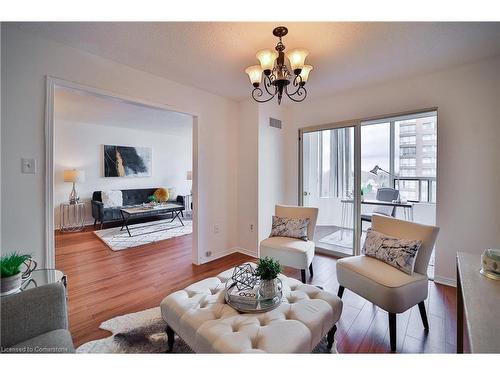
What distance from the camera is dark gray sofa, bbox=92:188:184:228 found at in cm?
487

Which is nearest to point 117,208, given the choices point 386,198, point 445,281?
point 386,198

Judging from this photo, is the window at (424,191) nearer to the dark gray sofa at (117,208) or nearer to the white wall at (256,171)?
the white wall at (256,171)

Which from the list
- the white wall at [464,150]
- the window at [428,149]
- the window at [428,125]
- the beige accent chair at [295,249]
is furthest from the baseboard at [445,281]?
the window at [428,125]

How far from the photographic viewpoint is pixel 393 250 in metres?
1.84

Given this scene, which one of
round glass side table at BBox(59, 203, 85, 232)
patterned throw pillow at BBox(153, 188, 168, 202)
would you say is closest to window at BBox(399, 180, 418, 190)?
patterned throw pillow at BBox(153, 188, 168, 202)

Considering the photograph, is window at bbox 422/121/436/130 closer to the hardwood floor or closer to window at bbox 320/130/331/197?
window at bbox 320/130/331/197

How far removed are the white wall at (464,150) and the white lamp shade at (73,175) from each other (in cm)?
602

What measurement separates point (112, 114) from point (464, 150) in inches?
221

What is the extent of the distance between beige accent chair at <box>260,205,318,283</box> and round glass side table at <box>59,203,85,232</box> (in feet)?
15.1

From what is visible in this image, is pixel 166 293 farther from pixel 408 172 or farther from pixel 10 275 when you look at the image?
pixel 408 172
